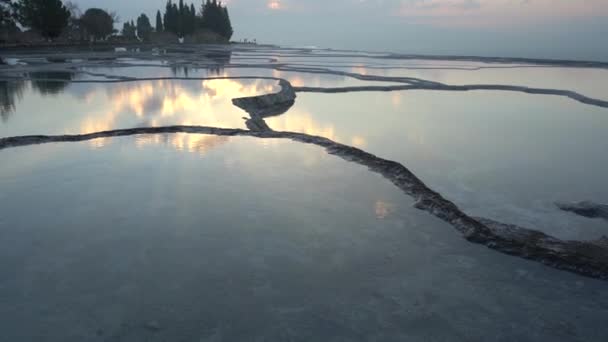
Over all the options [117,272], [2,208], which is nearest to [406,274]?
[117,272]

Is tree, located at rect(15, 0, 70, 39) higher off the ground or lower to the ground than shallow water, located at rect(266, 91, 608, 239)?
higher

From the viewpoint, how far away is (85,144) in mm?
8570

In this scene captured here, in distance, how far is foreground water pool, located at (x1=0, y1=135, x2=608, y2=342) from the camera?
3252mm

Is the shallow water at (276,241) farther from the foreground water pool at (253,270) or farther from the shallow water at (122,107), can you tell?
the shallow water at (122,107)

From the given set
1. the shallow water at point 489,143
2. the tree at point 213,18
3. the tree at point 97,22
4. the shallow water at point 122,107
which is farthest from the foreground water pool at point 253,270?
the tree at point 213,18

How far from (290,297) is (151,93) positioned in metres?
15.1

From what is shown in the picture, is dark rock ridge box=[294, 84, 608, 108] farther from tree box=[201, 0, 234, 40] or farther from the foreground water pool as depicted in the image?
tree box=[201, 0, 234, 40]

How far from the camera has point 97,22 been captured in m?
59.7

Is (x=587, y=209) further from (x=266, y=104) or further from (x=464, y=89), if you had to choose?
(x=464, y=89)

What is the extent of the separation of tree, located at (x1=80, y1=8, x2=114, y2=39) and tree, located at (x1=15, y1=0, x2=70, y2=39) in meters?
11.4

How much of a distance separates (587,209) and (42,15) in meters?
57.3

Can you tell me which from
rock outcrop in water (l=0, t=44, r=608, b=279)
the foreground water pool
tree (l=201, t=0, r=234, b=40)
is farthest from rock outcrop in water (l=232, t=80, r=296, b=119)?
tree (l=201, t=0, r=234, b=40)

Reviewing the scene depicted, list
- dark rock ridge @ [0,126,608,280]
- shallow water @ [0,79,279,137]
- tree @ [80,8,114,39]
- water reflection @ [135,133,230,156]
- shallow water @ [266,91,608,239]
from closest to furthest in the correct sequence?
dark rock ridge @ [0,126,608,280] → shallow water @ [266,91,608,239] → water reflection @ [135,133,230,156] → shallow water @ [0,79,279,137] → tree @ [80,8,114,39]

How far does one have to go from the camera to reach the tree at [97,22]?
2330 inches
